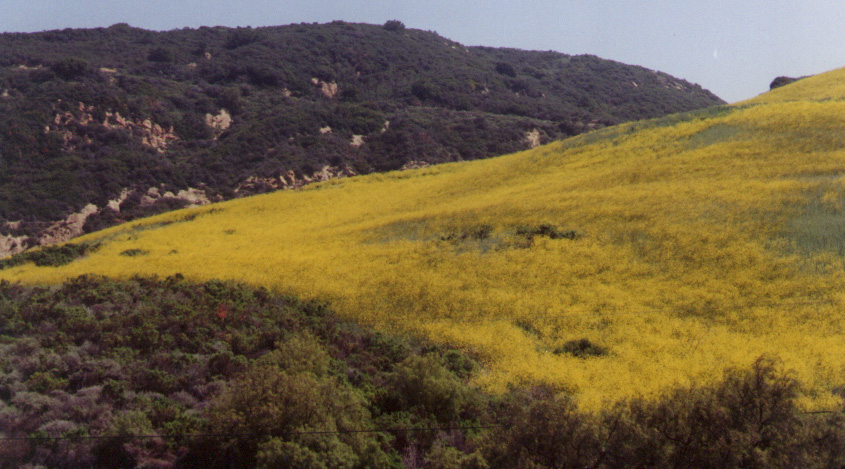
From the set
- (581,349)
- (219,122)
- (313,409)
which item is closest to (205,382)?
(313,409)

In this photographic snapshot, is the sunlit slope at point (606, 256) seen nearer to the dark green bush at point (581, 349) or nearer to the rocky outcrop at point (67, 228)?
the dark green bush at point (581, 349)

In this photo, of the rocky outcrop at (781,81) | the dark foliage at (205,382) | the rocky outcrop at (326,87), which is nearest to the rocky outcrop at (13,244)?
the dark foliage at (205,382)

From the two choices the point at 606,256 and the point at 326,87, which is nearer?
the point at 606,256

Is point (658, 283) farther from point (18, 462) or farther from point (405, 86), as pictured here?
point (405, 86)

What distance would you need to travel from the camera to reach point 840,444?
8.24 metres

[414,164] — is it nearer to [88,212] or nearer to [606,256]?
[88,212]

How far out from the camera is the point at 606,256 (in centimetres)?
1858

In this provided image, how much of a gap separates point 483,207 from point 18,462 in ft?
68.2

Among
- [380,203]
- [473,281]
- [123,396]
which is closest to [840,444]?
[473,281]

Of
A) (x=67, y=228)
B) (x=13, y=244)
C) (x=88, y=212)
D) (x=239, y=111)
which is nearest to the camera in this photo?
(x=13, y=244)

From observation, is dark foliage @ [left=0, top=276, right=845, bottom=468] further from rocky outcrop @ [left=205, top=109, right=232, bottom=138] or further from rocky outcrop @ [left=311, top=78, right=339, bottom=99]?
rocky outcrop @ [left=311, top=78, right=339, bottom=99]

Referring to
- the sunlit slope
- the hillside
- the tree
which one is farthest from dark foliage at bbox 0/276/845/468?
the tree

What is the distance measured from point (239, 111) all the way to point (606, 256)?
58.2m

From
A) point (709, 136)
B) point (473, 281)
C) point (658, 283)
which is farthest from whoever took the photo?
point (709, 136)
